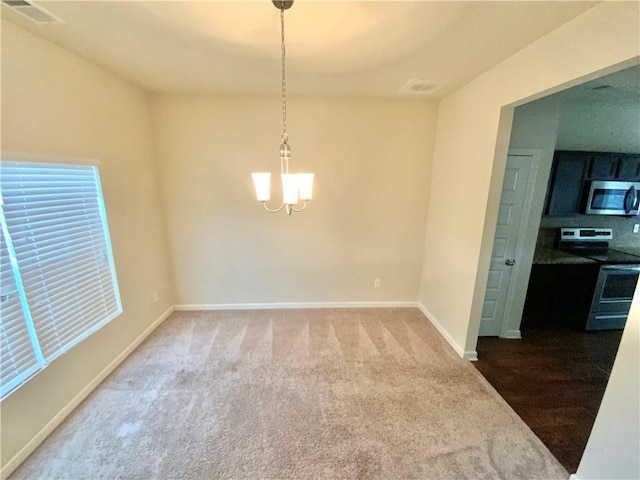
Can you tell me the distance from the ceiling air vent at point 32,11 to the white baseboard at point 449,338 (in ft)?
13.4

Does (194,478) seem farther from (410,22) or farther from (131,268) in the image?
(410,22)

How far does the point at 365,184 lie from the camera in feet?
11.5

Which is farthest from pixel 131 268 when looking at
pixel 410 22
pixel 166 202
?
pixel 410 22

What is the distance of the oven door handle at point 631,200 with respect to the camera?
11.1 feet

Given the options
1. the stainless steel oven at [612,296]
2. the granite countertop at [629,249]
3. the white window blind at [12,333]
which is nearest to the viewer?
the white window blind at [12,333]

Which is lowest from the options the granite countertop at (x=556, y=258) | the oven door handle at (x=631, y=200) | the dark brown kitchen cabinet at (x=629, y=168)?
the granite countertop at (x=556, y=258)

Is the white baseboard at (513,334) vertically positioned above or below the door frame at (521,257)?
below

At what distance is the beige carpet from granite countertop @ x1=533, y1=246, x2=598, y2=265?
155 centimetres

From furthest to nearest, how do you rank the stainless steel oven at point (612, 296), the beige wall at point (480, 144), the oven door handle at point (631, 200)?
the oven door handle at point (631, 200) < the stainless steel oven at point (612, 296) < the beige wall at point (480, 144)

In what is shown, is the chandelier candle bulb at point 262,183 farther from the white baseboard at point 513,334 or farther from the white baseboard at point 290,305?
the white baseboard at point 513,334

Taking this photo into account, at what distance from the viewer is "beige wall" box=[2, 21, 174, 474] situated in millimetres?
1755

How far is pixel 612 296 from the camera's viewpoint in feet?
10.5

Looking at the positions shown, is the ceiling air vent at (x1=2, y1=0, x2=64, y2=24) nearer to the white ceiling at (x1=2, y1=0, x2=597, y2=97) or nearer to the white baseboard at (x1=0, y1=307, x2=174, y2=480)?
the white ceiling at (x1=2, y1=0, x2=597, y2=97)

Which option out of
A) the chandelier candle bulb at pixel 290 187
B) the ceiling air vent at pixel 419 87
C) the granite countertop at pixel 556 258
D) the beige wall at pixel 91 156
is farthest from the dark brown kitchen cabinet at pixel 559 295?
the beige wall at pixel 91 156
